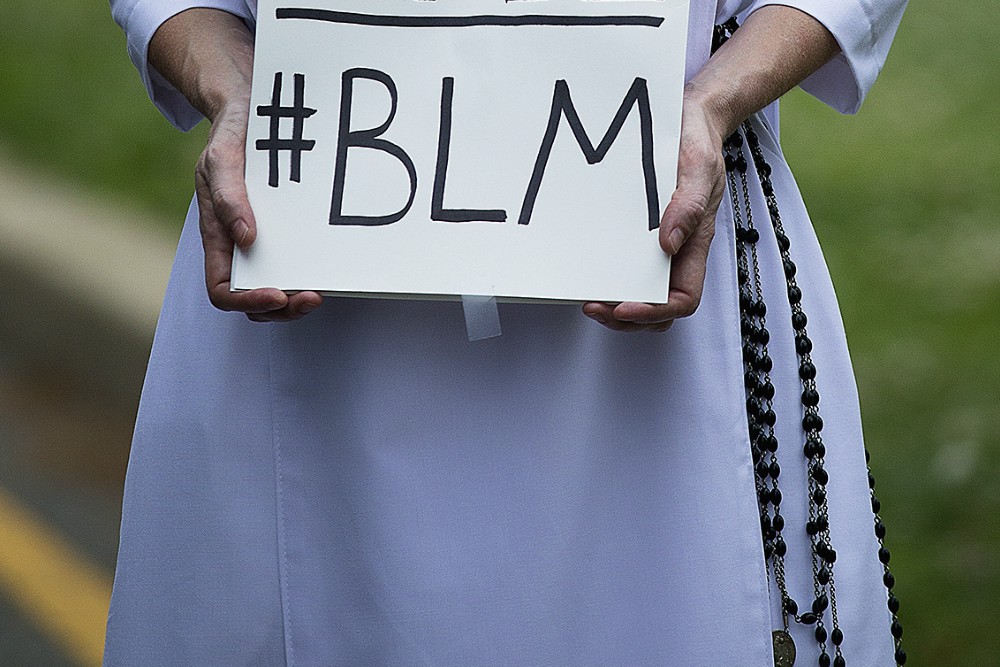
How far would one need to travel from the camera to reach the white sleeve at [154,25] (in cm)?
109

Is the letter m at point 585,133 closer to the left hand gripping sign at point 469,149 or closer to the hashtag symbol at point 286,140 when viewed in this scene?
the left hand gripping sign at point 469,149

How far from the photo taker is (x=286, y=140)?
0.93m

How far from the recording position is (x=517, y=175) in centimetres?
91

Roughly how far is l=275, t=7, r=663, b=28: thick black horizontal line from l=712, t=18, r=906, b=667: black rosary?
0.55 ft

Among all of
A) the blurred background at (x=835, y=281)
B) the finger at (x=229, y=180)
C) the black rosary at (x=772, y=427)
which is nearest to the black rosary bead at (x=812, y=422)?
the black rosary at (x=772, y=427)

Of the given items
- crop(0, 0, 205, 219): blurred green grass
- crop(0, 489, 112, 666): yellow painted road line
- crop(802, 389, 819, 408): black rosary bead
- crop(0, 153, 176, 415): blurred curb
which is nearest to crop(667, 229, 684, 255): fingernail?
crop(802, 389, 819, 408): black rosary bead

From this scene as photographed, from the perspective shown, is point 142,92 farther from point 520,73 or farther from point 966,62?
point 520,73

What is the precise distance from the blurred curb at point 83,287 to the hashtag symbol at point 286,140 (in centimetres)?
302

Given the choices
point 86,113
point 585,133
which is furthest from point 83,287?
point 585,133

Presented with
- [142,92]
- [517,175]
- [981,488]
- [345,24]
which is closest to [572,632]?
[517,175]

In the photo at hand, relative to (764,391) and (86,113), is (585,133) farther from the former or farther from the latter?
(86,113)

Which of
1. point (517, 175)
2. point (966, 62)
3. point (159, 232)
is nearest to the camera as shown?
point (517, 175)

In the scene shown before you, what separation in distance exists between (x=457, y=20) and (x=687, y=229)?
0.69 feet

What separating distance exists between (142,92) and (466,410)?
18.0ft
